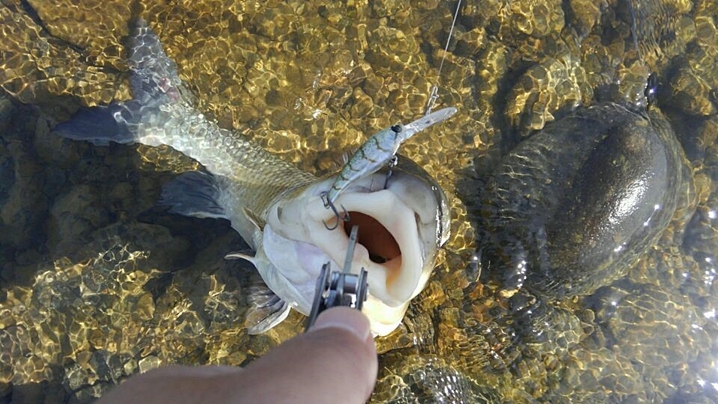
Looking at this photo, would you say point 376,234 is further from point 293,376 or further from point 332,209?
point 293,376

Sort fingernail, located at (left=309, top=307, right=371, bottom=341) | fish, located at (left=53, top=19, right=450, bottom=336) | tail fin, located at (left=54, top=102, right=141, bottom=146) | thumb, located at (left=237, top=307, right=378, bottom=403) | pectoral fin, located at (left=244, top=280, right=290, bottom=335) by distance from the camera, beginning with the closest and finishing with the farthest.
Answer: thumb, located at (left=237, top=307, right=378, bottom=403), fingernail, located at (left=309, top=307, right=371, bottom=341), fish, located at (left=53, top=19, right=450, bottom=336), pectoral fin, located at (left=244, top=280, right=290, bottom=335), tail fin, located at (left=54, top=102, right=141, bottom=146)

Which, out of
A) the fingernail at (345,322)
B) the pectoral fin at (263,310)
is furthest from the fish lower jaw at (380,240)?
the pectoral fin at (263,310)

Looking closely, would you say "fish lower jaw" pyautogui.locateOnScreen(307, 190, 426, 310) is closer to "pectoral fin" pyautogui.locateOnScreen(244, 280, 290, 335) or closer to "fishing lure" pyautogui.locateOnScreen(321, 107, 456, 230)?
"fishing lure" pyautogui.locateOnScreen(321, 107, 456, 230)

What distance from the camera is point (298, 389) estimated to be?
1026mm

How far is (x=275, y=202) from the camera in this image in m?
2.86

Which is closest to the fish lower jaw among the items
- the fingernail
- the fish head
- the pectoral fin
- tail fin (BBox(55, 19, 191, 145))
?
the fish head

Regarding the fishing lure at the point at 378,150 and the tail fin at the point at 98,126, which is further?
the tail fin at the point at 98,126

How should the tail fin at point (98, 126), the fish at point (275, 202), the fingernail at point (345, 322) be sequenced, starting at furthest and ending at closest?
the tail fin at point (98, 126), the fish at point (275, 202), the fingernail at point (345, 322)

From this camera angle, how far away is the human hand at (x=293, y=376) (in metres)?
1.03

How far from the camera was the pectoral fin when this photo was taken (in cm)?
337

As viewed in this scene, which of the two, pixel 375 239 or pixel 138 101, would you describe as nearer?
pixel 375 239

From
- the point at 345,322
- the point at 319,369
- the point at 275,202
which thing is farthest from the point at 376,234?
the point at 319,369

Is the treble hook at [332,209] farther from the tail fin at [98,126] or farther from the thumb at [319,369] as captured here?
the tail fin at [98,126]

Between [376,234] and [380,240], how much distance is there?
0.10 feet
